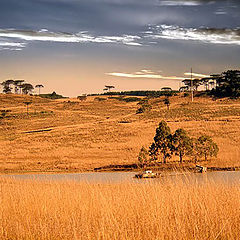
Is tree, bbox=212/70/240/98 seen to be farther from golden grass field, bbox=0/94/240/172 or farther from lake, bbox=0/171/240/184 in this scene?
lake, bbox=0/171/240/184

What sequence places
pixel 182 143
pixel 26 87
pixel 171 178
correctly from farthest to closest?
pixel 26 87 < pixel 182 143 < pixel 171 178

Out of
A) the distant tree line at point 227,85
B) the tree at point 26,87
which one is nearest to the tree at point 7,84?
the tree at point 26,87

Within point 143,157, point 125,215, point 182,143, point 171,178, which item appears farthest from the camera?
point 182,143

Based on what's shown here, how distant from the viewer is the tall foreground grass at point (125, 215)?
5.62m

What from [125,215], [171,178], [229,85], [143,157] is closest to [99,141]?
[143,157]

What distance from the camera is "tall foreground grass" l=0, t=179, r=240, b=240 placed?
5.62 meters

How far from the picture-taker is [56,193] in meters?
9.04

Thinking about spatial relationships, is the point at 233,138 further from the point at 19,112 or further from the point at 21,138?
the point at 19,112

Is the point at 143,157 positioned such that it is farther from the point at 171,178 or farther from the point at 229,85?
the point at 229,85

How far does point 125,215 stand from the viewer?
6613mm

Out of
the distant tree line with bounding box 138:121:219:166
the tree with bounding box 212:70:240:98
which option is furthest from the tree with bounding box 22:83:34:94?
the distant tree line with bounding box 138:121:219:166

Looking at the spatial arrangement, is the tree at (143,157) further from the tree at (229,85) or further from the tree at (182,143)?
the tree at (229,85)

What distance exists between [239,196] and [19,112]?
384 feet

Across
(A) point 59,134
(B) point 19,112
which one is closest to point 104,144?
(A) point 59,134
